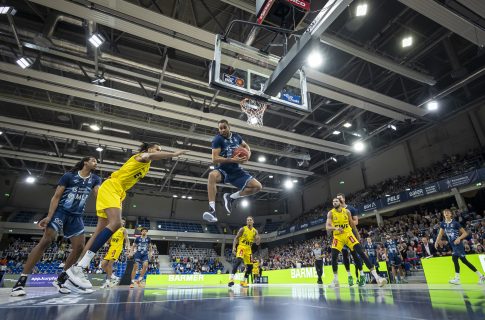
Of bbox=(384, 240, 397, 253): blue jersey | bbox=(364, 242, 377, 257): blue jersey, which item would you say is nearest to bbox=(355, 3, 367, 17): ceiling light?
bbox=(364, 242, 377, 257): blue jersey

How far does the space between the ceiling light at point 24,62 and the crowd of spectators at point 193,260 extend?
18883 millimetres

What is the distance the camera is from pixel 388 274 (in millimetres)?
10711

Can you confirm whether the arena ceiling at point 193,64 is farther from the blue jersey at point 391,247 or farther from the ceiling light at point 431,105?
the blue jersey at point 391,247

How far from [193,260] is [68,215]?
80.0 ft

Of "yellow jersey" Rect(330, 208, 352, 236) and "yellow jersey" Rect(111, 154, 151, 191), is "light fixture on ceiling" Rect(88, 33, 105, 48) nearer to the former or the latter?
"yellow jersey" Rect(111, 154, 151, 191)

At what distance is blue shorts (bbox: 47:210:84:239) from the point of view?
425 cm

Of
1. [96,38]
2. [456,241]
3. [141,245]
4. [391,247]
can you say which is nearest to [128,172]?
[141,245]

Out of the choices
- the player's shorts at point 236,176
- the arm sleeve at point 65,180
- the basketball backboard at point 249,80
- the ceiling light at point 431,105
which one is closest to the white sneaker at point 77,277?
the arm sleeve at point 65,180

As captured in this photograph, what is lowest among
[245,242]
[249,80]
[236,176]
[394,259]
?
[394,259]

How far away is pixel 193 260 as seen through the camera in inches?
1062

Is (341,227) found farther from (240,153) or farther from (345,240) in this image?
(240,153)

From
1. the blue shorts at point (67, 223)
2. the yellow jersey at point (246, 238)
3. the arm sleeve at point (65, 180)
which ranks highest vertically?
the arm sleeve at point (65, 180)

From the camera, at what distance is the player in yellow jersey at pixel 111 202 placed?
3.59 metres

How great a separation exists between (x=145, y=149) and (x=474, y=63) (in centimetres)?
1659
